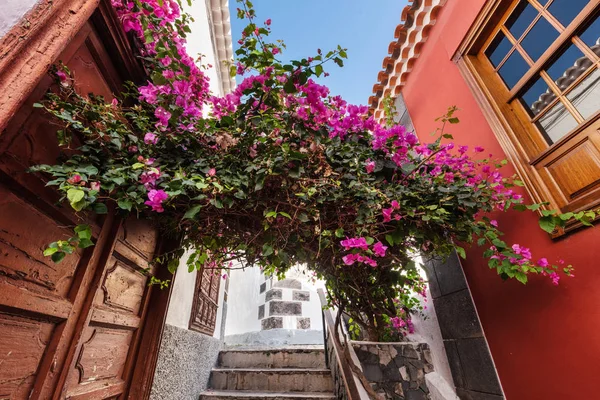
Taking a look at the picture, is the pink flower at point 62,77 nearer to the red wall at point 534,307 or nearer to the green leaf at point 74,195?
the green leaf at point 74,195

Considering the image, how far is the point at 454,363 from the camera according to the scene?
238 centimetres

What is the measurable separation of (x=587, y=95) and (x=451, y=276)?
5.42 ft

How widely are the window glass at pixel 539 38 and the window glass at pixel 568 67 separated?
16 centimetres

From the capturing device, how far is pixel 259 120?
1369 mm

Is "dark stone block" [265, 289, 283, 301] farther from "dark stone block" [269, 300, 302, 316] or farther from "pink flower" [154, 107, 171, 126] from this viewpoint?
"pink flower" [154, 107, 171, 126]

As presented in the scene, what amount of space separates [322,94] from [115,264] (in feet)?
5.13

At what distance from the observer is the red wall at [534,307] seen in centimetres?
150

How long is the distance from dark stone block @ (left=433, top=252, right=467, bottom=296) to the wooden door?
2628 mm

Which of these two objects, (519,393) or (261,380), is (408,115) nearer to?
(519,393)

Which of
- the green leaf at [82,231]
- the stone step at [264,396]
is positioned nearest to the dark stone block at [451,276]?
the stone step at [264,396]

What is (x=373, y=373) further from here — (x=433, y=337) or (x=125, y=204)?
(x=125, y=204)

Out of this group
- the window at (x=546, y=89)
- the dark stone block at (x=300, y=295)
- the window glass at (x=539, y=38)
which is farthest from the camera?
the dark stone block at (x=300, y=295)

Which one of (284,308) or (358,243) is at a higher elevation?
(284,308)

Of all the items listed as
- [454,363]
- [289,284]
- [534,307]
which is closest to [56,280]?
[534,307]
